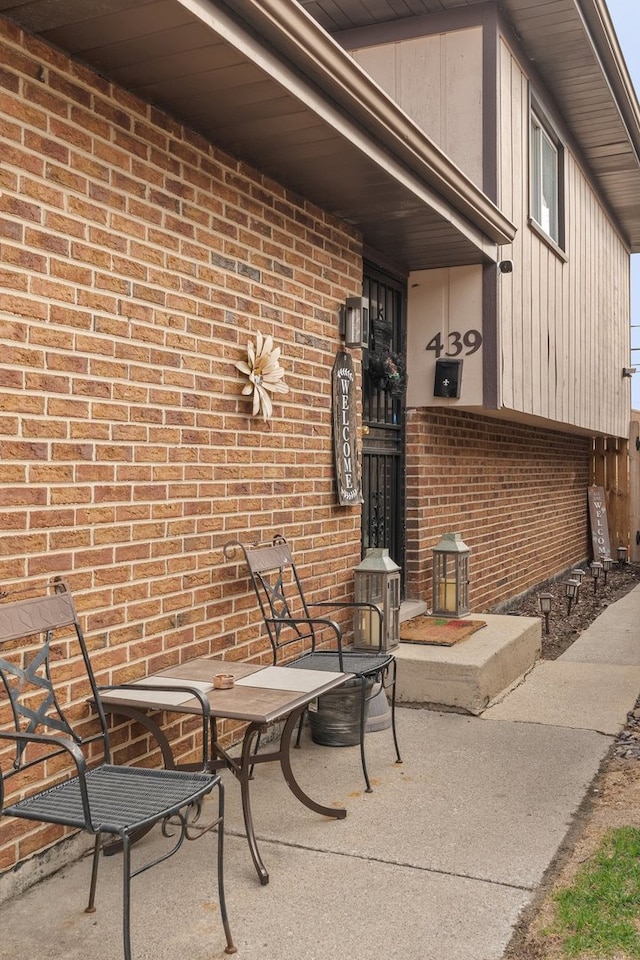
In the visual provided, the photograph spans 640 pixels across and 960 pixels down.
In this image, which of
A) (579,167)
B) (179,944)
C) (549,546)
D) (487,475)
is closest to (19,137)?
(179,944)

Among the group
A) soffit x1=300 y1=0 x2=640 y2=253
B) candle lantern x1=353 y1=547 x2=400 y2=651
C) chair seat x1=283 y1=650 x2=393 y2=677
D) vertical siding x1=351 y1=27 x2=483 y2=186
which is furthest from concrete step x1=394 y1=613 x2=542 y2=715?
soffit x1=300 y1=0 x2=640 y2=253

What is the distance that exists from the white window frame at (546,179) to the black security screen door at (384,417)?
5.61 feet

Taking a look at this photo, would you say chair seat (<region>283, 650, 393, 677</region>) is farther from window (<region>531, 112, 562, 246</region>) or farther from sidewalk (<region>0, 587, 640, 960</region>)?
window (<region>531, 112, 562, 246</region>)

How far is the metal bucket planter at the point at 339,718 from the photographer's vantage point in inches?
169

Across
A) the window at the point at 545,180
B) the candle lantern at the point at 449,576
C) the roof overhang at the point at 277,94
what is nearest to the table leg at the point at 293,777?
the roof overhang at the point at 277,94

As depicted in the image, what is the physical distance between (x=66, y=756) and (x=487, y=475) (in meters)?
5.50

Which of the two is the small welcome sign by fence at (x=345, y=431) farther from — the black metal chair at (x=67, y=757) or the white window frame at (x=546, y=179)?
the white window frame at (x=546, y=179)

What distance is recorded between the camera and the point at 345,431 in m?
5.21

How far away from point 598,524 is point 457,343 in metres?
7.39

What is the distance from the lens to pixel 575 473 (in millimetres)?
12242

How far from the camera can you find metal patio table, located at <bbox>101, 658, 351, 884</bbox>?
292 cm

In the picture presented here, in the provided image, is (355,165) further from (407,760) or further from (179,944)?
(179,944)

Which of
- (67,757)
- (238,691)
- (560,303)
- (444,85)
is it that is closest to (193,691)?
(238,691)

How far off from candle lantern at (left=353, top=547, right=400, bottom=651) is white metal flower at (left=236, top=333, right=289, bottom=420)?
3.87 feet
